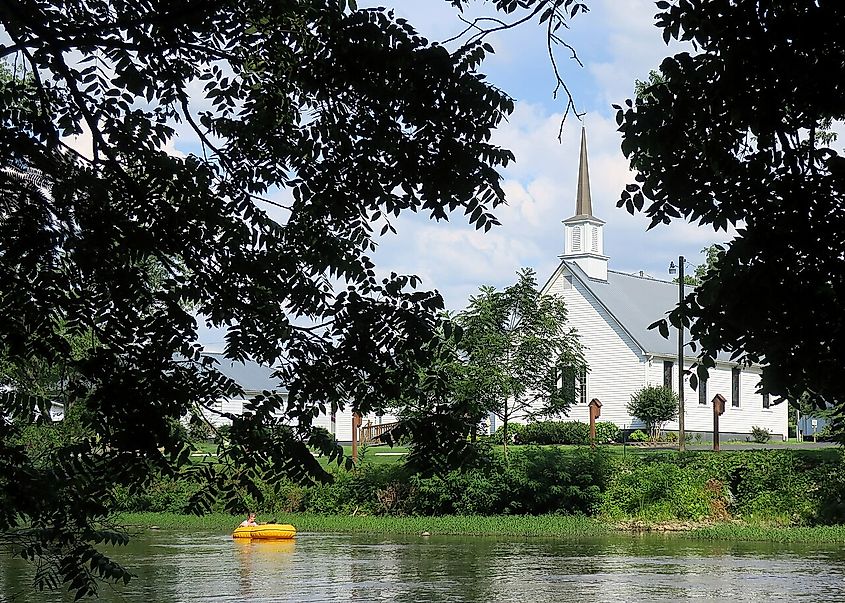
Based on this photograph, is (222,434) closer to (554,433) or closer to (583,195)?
(554,433)

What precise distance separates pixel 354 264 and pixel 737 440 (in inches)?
1561

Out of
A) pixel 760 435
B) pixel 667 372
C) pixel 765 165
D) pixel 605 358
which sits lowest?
pixel 760 435

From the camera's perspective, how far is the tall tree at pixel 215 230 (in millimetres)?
6930

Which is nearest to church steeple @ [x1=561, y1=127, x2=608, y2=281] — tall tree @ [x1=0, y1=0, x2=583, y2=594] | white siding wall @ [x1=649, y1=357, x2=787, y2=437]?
white siding wall @ [x1=649, y1=357, x2=787, y2=437]

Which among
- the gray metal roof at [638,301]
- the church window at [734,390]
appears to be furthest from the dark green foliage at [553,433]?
the church window at [734,390]

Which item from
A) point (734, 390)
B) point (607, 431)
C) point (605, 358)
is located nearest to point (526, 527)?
point (607, 431)

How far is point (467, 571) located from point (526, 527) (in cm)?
752

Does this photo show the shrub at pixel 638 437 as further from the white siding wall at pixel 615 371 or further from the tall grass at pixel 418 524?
the tall grass at pixel 418 524

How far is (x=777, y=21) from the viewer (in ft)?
14.5

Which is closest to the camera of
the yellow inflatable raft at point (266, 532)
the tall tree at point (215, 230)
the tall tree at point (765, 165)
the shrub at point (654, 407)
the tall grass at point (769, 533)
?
the tall tree at point (765, 165)

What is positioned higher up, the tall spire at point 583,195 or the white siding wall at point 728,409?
the tall spire at point 583,195

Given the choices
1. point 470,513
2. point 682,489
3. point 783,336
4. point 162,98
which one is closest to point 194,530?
point 470,513

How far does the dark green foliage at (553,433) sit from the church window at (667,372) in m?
4.05

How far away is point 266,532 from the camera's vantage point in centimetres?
2517
